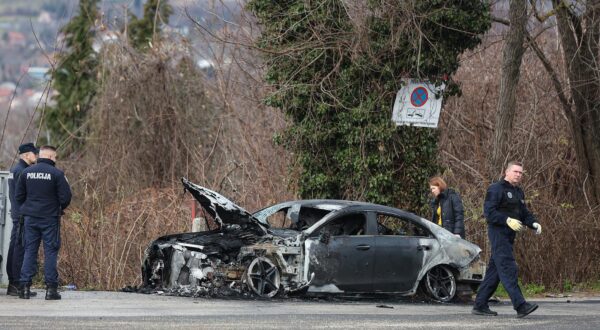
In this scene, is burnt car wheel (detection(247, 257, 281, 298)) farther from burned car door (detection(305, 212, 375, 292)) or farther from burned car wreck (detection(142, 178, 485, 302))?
burned car door (detection(305, 212, 375, 292))

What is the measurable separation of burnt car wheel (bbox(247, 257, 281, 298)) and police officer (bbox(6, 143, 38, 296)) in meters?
2.91

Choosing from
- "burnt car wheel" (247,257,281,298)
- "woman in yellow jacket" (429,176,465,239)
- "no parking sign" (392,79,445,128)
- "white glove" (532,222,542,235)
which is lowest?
"burnt car wheel" (247,257,281,298)

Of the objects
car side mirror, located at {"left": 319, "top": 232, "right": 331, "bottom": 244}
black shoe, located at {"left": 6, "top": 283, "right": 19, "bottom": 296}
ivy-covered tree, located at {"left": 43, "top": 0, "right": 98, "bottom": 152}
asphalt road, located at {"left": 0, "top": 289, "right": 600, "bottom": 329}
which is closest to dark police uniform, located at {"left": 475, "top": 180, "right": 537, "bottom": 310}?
asphalt road, located at {"left": 0, "top": 289, "right": 600, "bottom": 329}

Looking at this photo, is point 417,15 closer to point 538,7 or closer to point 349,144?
point 349,144

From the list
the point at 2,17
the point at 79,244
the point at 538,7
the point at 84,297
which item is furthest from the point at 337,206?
the point at 2,17

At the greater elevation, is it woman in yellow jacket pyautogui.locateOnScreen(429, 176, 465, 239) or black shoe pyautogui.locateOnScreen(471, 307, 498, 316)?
woman in yellow jacket pyautogui.locateOnScreen(429, 176, 465, 239)

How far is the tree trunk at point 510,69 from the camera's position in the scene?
2252 centimetres

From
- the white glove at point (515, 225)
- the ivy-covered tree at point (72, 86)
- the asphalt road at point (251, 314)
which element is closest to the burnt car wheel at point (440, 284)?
the asphalt road at point (251, 314)

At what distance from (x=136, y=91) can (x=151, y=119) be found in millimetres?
987

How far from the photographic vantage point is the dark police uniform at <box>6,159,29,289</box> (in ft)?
50.0

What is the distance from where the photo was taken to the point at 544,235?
21.2m

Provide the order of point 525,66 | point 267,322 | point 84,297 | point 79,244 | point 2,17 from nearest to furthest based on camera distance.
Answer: point 267,322 → point 84,297 → point 79,244 → point 525,66 → point 2,17

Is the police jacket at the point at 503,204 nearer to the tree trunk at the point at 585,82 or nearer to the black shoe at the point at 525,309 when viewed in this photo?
the black shoe at the point at 525,309

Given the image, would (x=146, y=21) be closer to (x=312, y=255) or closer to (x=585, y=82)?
(x=585, y=82)
